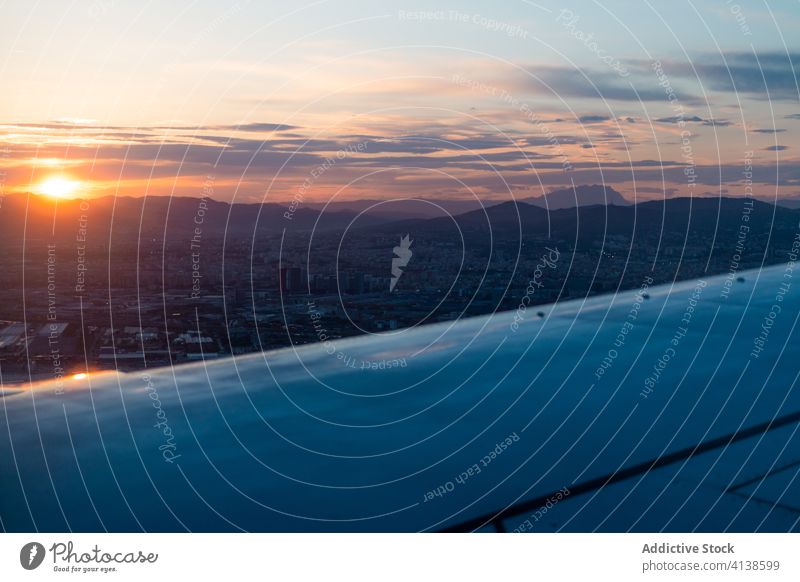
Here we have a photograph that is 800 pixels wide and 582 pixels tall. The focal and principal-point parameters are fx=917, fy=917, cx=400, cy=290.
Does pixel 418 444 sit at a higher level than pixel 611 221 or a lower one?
lower

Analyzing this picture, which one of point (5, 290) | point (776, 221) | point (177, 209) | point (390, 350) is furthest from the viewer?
point (776, 221)

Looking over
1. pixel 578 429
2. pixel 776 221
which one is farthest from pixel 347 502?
pixel 776 221

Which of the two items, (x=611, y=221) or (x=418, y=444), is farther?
(x=611, y=221)

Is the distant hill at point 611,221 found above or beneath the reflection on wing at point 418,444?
above

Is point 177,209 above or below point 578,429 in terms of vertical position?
above

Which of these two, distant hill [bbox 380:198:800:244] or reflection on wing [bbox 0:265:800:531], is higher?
distant hill [bbox 380:198:800:244]

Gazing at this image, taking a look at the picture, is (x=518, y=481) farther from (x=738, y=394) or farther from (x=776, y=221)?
(x=776, y=221)

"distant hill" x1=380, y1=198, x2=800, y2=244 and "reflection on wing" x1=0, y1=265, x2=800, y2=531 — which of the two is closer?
"reflection on wing" x1=0, y1=265, x2=800, y2=531

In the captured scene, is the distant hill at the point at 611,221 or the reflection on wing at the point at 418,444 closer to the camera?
the reflection on wing at the point at 418,444
